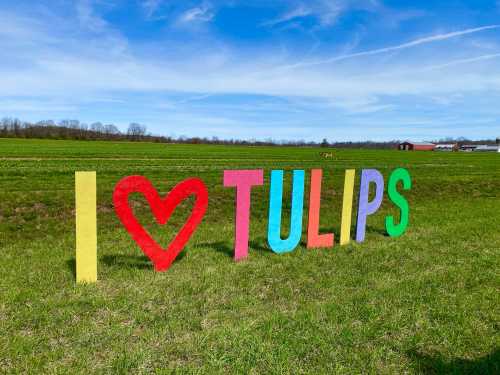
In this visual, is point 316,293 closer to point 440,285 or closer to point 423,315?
point 423,315

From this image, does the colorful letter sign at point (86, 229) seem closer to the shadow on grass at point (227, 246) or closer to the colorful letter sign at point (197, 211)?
the colorful letter sign at point (197, 211)

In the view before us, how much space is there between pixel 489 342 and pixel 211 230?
5772 millimetres

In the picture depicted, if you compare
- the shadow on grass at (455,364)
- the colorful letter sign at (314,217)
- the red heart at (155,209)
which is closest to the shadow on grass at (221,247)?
the red heart at (155,209)

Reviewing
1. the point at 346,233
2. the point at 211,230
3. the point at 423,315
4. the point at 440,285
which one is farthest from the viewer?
the point at 211,230

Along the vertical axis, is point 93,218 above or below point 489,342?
above

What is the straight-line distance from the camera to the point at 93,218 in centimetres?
505

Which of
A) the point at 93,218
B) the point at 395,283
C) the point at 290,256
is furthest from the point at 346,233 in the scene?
the point at 93,218

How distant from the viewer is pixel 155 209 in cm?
546

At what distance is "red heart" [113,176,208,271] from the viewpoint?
205 inches

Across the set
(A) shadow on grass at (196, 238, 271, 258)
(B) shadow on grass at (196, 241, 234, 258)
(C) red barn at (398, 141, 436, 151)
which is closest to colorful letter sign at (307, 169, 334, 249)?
(A) shadow on grass at (196, 238, 271, 258)

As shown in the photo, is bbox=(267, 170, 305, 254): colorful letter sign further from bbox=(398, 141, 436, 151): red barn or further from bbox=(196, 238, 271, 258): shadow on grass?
bbox=(398, 141, 436, 151): red barn

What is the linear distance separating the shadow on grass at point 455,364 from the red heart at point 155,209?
3.53m

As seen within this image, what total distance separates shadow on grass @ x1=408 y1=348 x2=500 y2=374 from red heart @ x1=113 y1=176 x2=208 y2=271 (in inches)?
139

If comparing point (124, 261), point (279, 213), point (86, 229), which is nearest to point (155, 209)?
point (86, 229)
